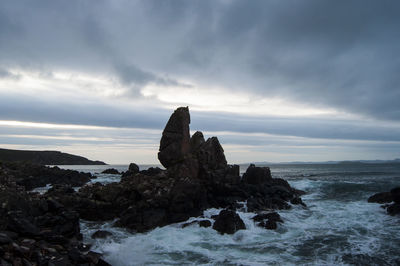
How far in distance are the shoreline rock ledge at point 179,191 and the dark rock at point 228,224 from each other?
89 millimetres

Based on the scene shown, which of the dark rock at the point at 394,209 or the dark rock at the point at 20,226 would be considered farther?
the dark rock at the point at 394,209

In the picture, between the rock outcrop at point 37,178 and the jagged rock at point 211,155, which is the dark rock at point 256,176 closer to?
the jagged rock at point 211,155

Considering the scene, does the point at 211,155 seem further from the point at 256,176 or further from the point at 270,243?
the point at 270,243

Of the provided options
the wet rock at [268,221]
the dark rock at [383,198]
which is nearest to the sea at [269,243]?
the wet rock at [268,221]

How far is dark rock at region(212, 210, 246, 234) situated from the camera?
17234 millimetres

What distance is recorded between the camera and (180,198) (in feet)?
69.1

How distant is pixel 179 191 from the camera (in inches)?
838

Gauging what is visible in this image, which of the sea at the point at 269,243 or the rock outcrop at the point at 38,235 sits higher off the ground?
the rock outcrop at the point at 38,235

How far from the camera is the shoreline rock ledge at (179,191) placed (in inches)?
788

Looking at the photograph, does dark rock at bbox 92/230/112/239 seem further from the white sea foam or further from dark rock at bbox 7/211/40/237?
dark rock at bbox 7/211/40/237

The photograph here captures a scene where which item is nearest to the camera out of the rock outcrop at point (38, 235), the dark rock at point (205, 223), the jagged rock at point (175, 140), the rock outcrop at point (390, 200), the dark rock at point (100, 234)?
the rock outcrop at point (38, 235)

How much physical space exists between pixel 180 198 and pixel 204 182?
8.16 meters

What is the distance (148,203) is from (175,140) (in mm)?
10531

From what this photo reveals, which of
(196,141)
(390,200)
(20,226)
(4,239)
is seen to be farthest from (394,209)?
(4,239)
